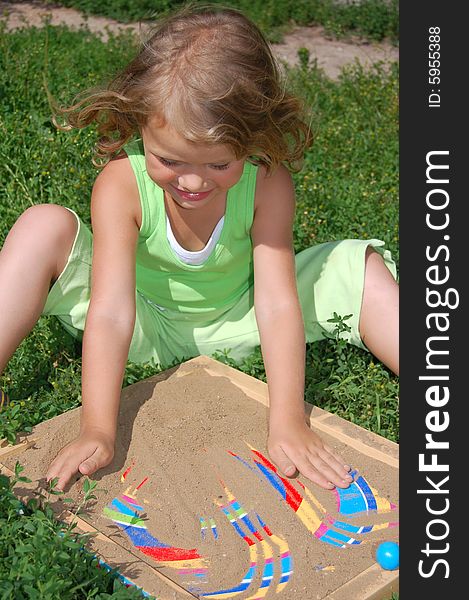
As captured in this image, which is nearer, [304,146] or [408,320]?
[408,320]

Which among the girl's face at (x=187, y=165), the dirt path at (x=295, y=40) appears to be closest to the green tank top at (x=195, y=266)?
the girl's face at (x=187, y=165)

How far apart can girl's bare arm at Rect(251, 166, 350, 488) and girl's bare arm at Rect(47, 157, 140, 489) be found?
15.1 inches

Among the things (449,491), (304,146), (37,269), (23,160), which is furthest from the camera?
(23,160)

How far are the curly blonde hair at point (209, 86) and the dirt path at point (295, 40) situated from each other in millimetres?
3232

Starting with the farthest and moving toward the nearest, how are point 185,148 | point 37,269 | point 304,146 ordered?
1. point 304,146
2. point 37,269
3. point 185,148

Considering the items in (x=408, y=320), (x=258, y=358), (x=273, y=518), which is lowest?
(x=273, y=518)

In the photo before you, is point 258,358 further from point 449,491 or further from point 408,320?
point 449,491

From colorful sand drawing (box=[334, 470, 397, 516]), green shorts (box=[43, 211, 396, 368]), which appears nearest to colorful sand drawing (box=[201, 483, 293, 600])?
colorful sand drawing (box=[334, 470, 397, 516])

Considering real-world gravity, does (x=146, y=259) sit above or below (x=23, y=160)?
below

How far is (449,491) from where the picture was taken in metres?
2.16

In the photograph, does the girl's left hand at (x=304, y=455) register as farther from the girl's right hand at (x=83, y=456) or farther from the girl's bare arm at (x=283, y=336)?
the girl's right hand at (x=83, y=456)

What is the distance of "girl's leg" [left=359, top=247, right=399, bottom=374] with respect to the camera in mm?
2854

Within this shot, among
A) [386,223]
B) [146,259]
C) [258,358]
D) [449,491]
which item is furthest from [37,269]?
[386,223]

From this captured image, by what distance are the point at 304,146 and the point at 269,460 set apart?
3.08 ft
